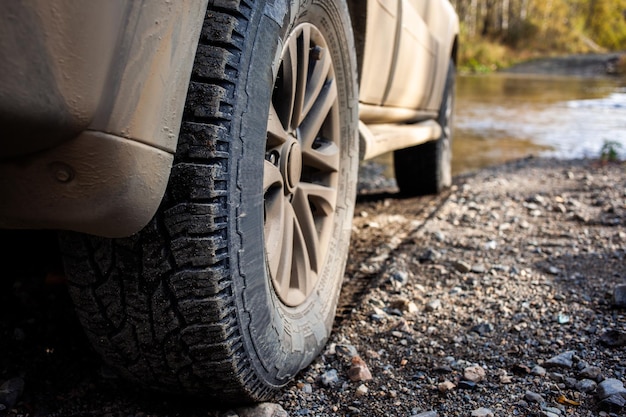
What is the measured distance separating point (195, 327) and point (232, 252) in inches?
6.5

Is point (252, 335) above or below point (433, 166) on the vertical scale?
above

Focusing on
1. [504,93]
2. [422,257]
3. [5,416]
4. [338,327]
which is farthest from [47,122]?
[504,93]

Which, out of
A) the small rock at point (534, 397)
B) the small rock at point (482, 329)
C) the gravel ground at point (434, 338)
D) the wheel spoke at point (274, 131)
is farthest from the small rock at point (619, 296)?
the wheel spoke at point (274, 131)

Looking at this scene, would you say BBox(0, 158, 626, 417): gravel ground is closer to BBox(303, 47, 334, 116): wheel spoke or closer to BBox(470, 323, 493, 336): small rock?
BBox(470, 323, 493, 336): small rock

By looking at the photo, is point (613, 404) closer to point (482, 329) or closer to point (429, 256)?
point (482, 329)


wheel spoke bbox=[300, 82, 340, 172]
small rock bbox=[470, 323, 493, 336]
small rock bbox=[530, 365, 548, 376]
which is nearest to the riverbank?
small rock bbox=[470, 323, 493, 336]

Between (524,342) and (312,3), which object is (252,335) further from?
(524,342)

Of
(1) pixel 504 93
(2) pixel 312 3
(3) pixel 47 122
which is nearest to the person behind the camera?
(3) pixel 47 122

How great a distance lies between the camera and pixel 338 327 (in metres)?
1.87

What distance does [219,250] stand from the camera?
1.08 m

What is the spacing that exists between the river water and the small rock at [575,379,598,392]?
4115mm

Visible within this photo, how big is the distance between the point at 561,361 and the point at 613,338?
0.23 metres

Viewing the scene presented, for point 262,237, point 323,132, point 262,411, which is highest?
point 323,132

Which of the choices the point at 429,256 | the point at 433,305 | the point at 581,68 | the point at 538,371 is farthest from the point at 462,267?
the point at 581,68
